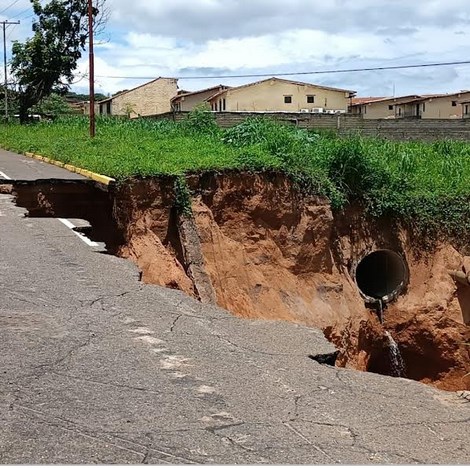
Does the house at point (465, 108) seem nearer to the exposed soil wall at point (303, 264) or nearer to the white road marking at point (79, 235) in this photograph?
the exposed soil wall at point (303, 264)

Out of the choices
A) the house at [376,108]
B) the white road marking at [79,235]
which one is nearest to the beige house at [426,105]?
the house at [376,108]

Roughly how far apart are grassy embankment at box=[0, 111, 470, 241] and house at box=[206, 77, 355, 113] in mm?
29845

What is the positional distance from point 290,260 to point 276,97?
126 ft

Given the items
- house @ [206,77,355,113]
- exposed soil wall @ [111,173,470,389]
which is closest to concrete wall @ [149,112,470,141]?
exposed soil wall @ [111,173,470,389]

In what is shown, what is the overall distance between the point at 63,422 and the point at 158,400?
68cm

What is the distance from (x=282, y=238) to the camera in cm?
1552

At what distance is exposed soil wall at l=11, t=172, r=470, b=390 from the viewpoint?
1333 centimetres

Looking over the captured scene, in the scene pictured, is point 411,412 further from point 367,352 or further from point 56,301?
point 367,352

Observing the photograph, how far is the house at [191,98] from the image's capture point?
55.4 m

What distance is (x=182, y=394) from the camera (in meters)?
4.97

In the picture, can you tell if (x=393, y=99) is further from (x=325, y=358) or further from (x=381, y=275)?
(x=325, y=358)

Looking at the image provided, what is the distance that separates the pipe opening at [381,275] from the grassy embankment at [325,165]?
1038mm

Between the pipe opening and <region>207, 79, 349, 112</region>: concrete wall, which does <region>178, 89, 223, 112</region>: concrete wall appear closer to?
<region>207, 79, 349, 112</region>: concrete wall

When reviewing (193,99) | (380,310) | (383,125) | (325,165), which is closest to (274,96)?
(193,99)
